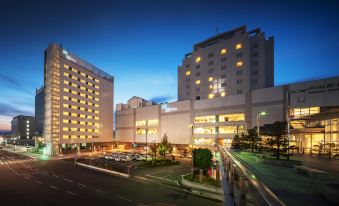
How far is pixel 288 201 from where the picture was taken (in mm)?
5473

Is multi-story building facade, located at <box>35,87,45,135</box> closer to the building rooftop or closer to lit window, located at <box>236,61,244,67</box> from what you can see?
the building rooftop

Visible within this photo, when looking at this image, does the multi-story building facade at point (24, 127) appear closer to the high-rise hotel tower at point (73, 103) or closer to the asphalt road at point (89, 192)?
the high-rise hotel tower at point (73, 103)

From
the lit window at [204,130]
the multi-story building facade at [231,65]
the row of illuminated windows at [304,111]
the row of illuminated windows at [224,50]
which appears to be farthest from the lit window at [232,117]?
the row of illuminated windows at [224,50]

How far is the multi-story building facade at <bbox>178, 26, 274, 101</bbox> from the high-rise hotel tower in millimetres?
47879

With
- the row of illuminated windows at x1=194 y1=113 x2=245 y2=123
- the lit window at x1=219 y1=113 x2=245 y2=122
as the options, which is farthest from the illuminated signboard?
the lit window at x1=219 y1=113 x2=245 y2=122

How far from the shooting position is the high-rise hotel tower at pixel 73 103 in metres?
82.8

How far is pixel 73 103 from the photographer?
91.9 metres

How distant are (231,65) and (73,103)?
2822 inches

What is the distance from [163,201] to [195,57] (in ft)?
242

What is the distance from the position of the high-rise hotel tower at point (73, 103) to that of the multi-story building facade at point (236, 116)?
36.5ft

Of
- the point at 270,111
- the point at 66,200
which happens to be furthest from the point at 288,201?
the point at 270,111

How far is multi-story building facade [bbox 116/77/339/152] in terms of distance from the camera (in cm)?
3841

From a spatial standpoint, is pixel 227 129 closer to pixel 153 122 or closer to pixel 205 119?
pixel 205 119

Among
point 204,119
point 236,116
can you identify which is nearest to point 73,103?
point 204,119
